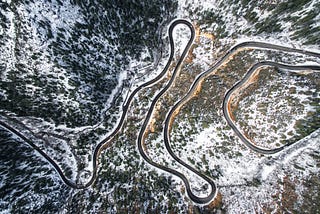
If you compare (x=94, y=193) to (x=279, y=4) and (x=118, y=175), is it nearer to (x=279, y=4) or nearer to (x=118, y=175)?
(x=118, y=175)

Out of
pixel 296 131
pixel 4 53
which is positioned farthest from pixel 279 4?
pixel 4 53

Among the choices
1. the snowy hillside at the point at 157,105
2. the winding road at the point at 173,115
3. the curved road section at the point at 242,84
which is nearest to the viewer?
the snowy hillside at the point at 157,105

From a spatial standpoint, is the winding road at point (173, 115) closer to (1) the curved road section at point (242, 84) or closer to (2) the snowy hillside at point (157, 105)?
(1) the curved road section at point (242, 84)

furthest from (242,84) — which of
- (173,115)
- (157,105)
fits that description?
(157,105)

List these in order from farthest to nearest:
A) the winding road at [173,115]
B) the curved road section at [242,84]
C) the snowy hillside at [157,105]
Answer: the winding road at [173,115] < the curved road section at [242,84] < the snowy hillside at [157,105]

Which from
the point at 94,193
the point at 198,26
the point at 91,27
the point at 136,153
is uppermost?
the point at 91,27

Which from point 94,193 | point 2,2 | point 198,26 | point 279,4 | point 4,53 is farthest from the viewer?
point 198,26

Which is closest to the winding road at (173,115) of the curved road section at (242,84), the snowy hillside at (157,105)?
the curved road section at (242,84)

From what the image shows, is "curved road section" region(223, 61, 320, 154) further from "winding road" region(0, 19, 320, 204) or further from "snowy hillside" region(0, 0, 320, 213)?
"snowy hillside" region(0, 0, 320, 213)

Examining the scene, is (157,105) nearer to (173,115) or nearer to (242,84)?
(173,115)

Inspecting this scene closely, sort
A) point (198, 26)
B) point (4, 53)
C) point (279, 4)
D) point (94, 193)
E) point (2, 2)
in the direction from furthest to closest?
point (198, 26) < point (94, 193) < point (279, 4) < point (4, 53) < point (2, 2)

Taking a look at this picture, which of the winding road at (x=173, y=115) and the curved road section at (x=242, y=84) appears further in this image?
the winding road at (x=173, y=115)
